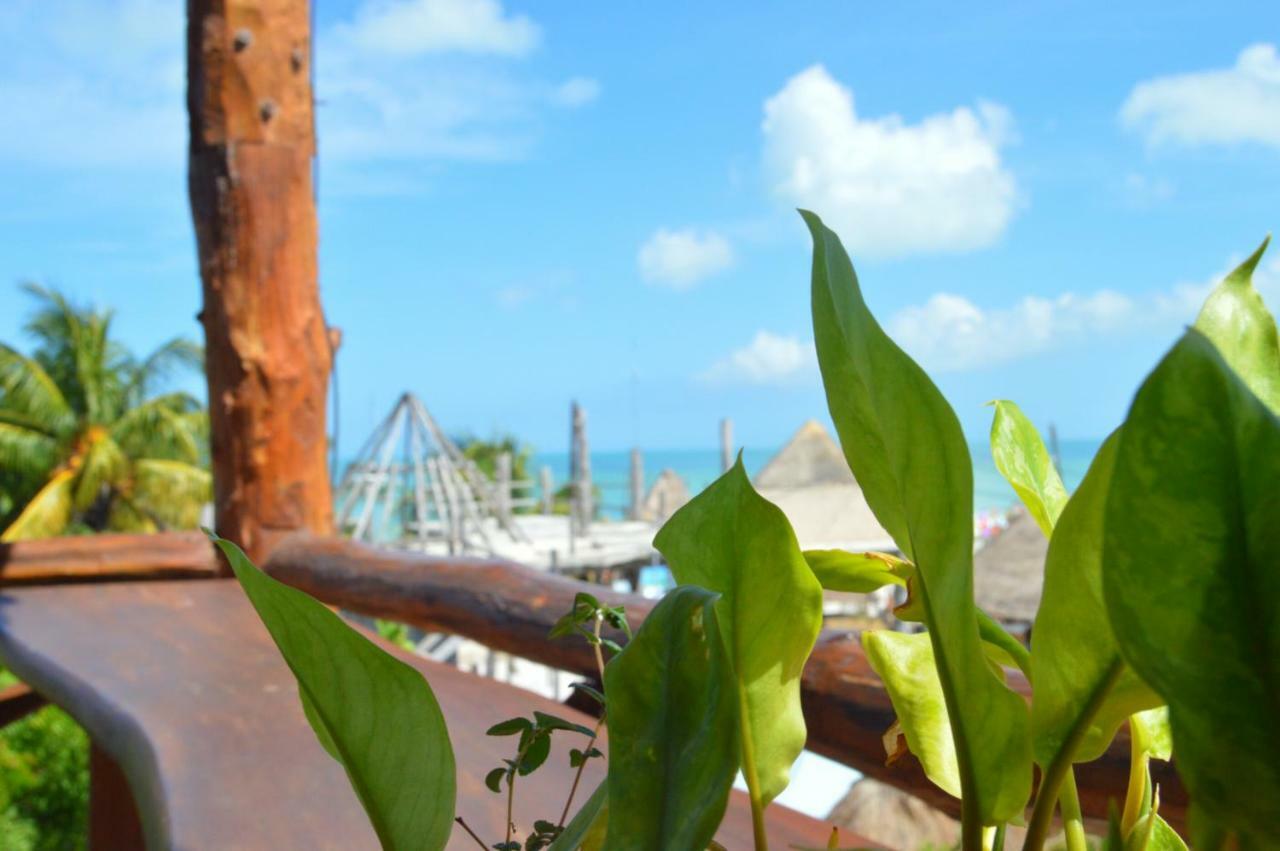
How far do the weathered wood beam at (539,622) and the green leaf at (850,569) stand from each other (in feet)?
0.63

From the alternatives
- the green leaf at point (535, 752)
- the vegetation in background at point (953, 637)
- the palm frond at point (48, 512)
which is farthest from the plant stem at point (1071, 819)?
the palm frond at point (48, 512)

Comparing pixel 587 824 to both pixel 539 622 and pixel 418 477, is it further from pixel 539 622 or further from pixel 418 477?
pixel 418 477

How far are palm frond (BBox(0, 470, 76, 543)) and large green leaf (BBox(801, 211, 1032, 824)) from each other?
943cm

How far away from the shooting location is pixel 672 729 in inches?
7.3

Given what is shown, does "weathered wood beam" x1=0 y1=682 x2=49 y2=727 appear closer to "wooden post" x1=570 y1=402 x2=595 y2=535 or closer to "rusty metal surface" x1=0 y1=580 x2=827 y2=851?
"rusty metal surface" x1=0 y1=580 x2=827 y2=851

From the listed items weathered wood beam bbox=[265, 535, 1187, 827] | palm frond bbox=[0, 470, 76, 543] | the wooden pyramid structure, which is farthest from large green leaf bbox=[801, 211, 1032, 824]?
palm frond bbox=[0, 470, 76, 543]

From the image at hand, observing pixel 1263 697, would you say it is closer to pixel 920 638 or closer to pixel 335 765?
pixel 920 638

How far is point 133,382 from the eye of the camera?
34.8 feet

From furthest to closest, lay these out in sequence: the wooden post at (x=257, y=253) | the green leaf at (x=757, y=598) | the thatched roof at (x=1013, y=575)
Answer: the thatched roof at (x=1013, y=575)
the wooden post at (x=257, y=253)
the green leaf at (x=757, y=598)

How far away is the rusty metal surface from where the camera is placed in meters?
0.56

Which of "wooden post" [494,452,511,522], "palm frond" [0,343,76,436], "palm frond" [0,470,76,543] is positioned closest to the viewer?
"palm frond" [0,470,76,543]

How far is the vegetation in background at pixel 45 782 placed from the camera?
3.56m

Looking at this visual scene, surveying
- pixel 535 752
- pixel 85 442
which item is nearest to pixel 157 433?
pixel 85 442

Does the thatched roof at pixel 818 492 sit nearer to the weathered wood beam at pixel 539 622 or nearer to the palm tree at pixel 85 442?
the palm tree at pixel 85 442
